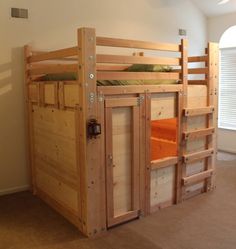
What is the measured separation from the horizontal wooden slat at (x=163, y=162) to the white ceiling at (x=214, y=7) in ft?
10.1

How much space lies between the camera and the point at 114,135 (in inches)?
117

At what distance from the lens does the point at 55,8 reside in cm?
406

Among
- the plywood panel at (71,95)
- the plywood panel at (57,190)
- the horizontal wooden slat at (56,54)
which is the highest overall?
the horizontal wooden slat at (56,54)

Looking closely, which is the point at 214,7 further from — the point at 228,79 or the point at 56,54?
the point at 56,54

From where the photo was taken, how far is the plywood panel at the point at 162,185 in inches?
131

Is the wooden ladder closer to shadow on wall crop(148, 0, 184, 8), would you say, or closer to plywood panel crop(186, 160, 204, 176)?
plywood panel crop(186, 160, 204, 176)

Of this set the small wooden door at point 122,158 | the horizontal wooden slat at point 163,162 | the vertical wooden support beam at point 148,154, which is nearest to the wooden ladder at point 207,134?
the horizontal wooden slat at point 163,162

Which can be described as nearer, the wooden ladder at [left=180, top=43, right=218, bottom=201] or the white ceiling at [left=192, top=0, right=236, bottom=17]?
the wooden ladder at [left=180, top=43, right=218, bottom=201]

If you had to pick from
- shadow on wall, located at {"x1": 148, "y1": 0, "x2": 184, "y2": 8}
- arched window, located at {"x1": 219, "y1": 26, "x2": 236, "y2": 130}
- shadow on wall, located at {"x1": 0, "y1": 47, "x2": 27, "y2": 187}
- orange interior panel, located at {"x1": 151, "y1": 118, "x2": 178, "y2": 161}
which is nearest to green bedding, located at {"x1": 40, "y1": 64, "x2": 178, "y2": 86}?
shadow on wall, located at {"x1": 0, "y1": 47, "x2": 27, "y2": 187}

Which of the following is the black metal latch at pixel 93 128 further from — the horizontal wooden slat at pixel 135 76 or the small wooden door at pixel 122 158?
the horizontal wooden slat at pixel 135 76

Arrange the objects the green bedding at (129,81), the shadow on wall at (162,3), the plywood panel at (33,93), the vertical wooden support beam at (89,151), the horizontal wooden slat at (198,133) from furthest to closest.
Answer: the shadow on wall at (162,3) < the plywood panel at (33,93) < the horizontal wooden slat at (198,133) < the green bedding at (129,81) < the vertical wooden support beam at (89,151)

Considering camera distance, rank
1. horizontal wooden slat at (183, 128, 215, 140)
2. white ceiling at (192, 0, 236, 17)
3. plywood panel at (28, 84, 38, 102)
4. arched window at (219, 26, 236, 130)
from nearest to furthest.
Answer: horizontal wooden slat at (183, 128, 215, 140) < plywood panel at (28, 84, 38, 102) < white ceiling at (192, 0, 236, 17) < arched window at (219, 26, 236, 130)

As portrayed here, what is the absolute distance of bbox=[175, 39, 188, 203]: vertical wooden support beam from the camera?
339cm

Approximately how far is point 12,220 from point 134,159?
1.34 meters
